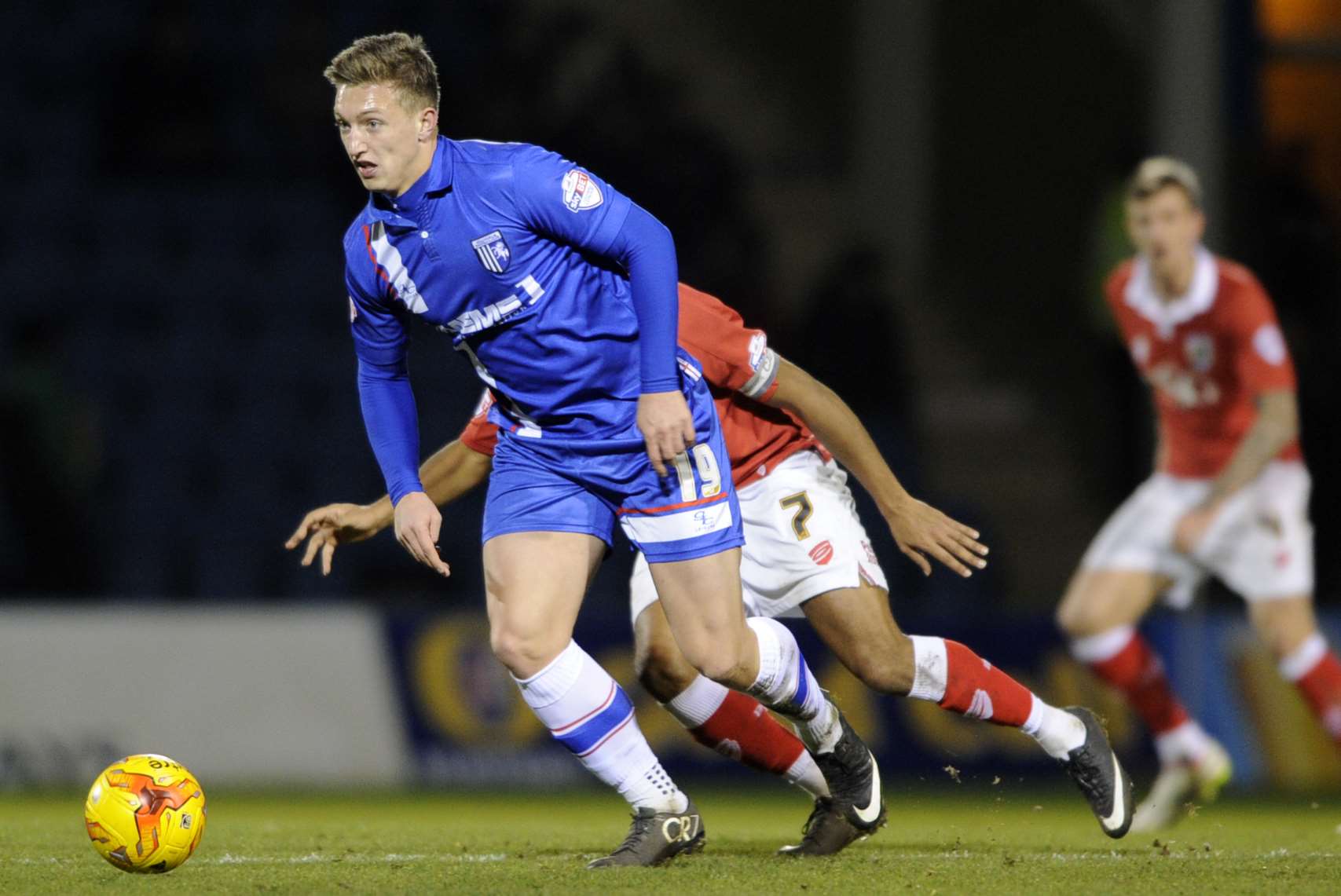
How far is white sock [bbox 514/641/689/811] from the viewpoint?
4.63m

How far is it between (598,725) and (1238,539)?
11.5 feet

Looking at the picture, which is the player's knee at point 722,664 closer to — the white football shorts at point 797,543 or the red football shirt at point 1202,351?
the white football shorts at point 797,543

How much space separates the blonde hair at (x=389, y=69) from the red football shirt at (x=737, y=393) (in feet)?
2.78

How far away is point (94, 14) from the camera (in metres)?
13.5

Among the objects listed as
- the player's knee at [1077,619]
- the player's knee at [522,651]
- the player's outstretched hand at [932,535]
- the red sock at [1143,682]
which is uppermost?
the player's outstretched hand at [932,535]

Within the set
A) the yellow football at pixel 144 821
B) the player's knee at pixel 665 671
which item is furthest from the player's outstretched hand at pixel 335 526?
the player's knee at pixel 665 671

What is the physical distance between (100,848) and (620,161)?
8272 mm

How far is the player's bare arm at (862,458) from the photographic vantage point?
491 centimetres

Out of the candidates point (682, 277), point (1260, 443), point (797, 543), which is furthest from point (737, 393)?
point (682, 277)

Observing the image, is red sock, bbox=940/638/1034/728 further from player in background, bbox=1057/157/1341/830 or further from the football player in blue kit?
player in background, bbox=1057/157/1341/830

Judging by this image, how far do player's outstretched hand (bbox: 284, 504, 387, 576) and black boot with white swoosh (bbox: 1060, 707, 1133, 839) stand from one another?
6.48 ft

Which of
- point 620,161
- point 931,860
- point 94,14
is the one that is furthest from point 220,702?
point 94,14

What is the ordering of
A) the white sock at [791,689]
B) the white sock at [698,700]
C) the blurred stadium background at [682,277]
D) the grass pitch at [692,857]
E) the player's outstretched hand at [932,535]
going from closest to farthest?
the grass pitch at [692,857] < the white sock at [791,689] < the player's outstretched hand at [932,535] < the white sock at [698,700] < the blurred stadium background at [682,277]

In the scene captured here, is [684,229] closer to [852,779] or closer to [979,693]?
[979,693]
